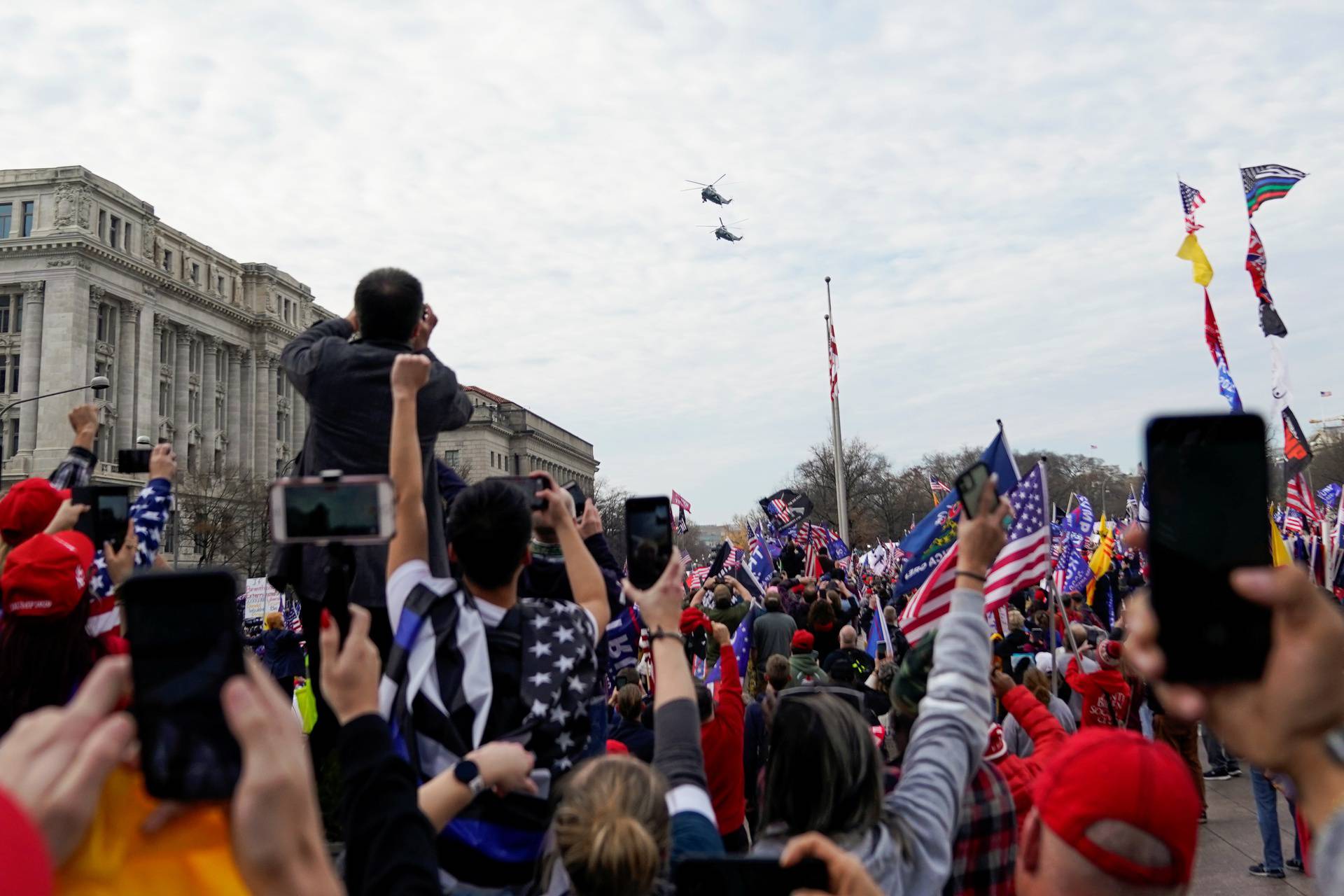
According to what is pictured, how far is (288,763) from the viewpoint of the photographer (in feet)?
3.46

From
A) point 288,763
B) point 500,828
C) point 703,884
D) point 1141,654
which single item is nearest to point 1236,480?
point 1141,654

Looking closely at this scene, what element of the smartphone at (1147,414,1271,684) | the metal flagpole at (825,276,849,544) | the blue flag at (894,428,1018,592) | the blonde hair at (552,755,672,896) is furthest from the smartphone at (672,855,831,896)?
the metal flagpole at (825,276,849,544)

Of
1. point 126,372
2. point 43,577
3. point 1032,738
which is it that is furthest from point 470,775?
point 126,372

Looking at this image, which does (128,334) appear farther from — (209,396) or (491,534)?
(491,534)

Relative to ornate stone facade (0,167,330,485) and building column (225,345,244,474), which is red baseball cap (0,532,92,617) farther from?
building column (225,345,244,474)

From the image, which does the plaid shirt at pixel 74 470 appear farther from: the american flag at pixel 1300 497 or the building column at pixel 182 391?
the building column at pixel 182 391

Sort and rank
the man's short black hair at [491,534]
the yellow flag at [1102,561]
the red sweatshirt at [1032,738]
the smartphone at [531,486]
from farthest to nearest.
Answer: the yellow flag at [1102,561]
the red sweatshirt at [1032,738]
the smartphone at [531,486]
the man's short black hair at [491,534]

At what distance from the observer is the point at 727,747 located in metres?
5.96

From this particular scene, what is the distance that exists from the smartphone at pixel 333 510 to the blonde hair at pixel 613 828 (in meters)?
0.69

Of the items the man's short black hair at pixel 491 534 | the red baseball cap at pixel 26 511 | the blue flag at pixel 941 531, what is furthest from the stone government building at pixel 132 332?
the man's short black hair at pixel 491 534

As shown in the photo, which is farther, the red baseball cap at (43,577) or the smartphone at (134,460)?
the smartphone at (134,460)

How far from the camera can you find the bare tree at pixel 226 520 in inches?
1919

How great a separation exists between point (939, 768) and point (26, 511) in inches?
149

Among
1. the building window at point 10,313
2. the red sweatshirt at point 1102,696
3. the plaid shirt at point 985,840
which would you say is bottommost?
the red sweatshirt at point 1102,696
